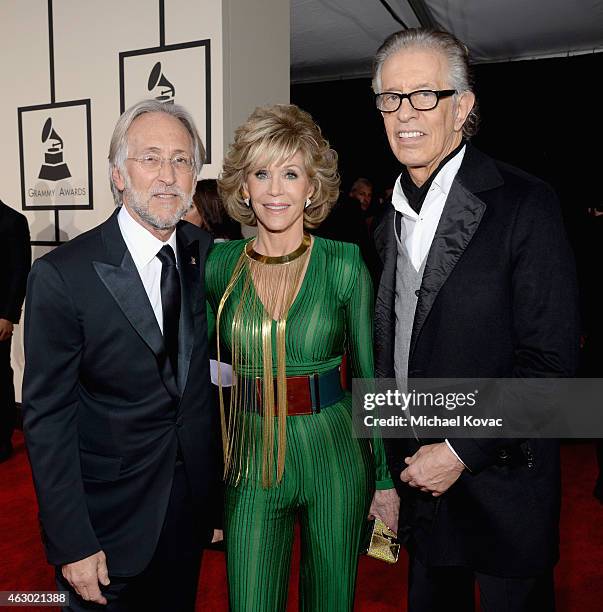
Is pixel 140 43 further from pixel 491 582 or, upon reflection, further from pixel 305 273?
pixel 491 582

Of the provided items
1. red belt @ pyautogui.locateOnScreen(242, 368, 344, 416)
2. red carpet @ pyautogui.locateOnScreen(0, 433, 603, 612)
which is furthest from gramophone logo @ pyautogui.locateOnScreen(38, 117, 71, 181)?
red belt @ pyautogui.locateOnScreen(242, 368, 344, 416)

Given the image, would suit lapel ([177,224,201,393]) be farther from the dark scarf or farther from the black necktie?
the dark scarf

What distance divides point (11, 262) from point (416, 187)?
335 centimetres

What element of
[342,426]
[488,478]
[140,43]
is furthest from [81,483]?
[140,43]

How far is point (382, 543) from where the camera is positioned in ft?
5.55

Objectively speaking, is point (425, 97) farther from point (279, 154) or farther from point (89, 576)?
point (89, 576)

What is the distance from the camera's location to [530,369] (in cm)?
128

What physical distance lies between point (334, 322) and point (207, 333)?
346mm

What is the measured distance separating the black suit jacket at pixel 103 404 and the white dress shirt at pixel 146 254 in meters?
0.03

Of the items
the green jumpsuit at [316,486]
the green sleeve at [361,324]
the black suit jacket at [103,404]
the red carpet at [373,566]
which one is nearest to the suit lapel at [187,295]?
the black suit jacket at [103,404]

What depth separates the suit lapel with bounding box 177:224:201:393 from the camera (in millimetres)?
1485

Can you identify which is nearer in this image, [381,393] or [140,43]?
[381,393]

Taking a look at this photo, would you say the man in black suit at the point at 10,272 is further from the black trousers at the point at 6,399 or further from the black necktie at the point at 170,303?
the black necktie at the point at 170,303

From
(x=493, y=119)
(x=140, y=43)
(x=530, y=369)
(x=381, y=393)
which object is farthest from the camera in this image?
(x=493, y=119)
